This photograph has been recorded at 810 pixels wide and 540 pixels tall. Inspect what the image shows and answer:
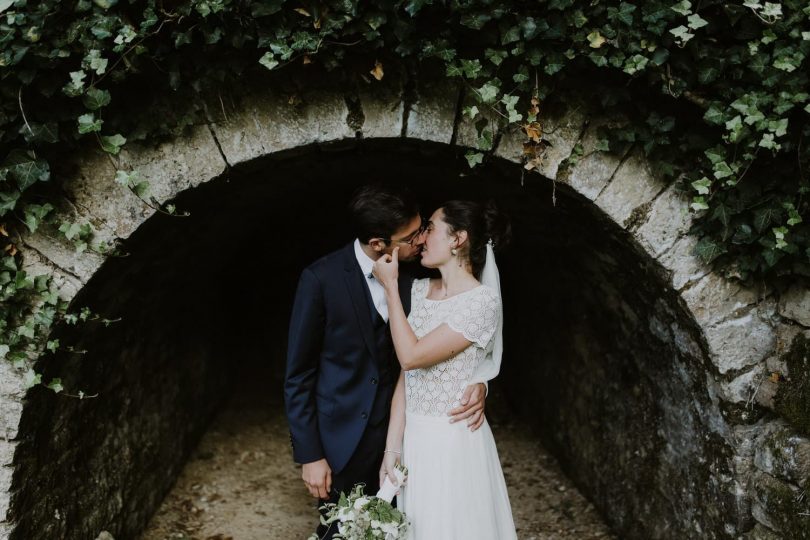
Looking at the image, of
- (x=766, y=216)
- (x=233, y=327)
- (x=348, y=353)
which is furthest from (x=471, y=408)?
(x=233, y=327)

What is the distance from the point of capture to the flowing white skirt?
287 centimetres

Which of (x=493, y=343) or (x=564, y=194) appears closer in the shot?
(x=493, y=343)

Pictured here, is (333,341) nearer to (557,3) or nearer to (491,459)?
(491,459)

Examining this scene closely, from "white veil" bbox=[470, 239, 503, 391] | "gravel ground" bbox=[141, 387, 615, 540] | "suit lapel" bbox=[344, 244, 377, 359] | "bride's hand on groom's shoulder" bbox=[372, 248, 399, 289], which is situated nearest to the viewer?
"bride's hand on groom's shoulder" bbox=[372, 248, 399, 289]

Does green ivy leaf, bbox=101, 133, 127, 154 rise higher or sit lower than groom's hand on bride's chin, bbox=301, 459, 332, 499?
higher

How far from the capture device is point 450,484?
2875 millimetres

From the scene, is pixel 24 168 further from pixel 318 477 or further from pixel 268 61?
pixel 318 477

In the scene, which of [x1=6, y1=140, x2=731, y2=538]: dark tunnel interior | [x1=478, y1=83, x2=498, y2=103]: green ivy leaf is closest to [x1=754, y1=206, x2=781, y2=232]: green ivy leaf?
[x1=6, y1=140, x2=731, y2=538]: dark tunnel interior

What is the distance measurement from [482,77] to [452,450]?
5.26 ft

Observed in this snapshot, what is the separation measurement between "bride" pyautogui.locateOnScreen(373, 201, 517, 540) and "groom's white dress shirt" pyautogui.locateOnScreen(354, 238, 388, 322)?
184mm

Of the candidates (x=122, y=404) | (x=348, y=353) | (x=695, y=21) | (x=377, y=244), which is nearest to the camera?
(x=695, y=21)

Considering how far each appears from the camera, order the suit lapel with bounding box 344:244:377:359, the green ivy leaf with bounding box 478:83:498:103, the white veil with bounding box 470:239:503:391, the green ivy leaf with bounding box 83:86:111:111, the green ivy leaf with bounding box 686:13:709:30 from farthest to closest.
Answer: the suit lapel with bounding box 344:244:377:359 → the white veil with bounding box 470:239:503:391 → the green ivy leaf with bounding box 478:83:498:103 → the green ivy leaf with bounding box 83:86:111:111 → the green ivy leaf with bounding box 686:13:709:30

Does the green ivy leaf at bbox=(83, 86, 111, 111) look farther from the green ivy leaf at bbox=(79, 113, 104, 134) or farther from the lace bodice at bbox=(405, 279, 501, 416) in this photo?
the lace bodice at bbox=(405, 279, 501, 416)

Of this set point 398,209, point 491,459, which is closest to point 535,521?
point 491,459
